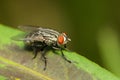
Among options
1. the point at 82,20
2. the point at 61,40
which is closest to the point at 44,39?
the point at 61,40

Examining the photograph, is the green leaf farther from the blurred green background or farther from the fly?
the blurred green background

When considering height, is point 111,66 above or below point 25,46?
below

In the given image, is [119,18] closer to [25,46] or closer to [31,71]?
[25,46]

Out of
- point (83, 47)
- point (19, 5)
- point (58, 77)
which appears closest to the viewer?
point (58, 77)

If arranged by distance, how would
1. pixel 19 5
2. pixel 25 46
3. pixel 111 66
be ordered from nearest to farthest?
pixel 25 46 < pixel 111 66 < pixel 19 5

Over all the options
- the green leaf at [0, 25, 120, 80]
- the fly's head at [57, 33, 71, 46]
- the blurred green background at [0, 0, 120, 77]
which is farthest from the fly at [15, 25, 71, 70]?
the blurred green background at [0, 0, 120, 77]

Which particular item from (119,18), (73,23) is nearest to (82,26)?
(73,23)
